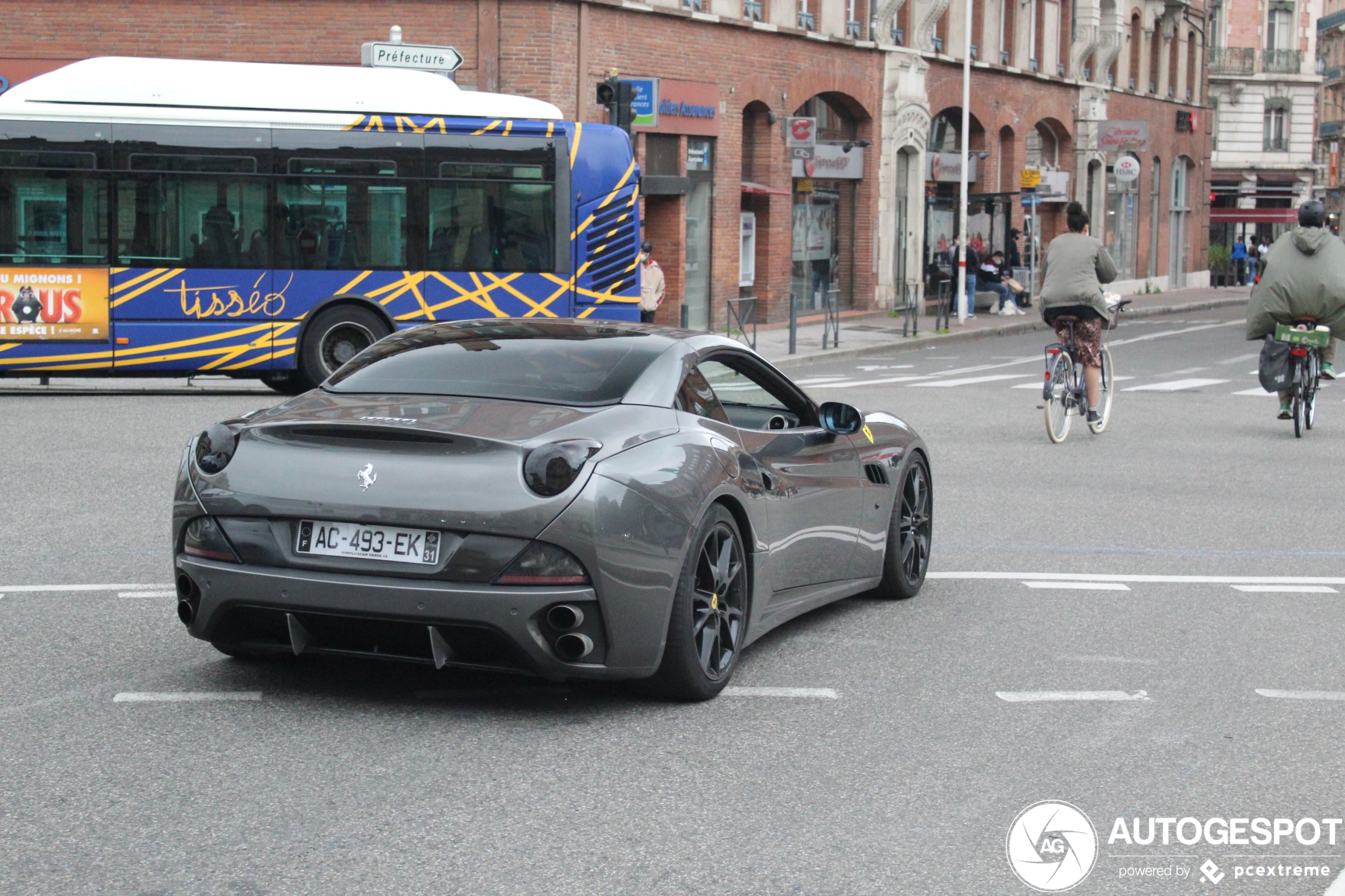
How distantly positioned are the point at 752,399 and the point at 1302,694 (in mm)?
2377

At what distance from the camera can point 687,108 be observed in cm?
3244

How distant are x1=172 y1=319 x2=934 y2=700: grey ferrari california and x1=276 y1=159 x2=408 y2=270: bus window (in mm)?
13093

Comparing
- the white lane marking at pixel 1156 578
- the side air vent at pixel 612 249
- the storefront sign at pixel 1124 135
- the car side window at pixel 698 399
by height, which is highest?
the storefront sign at pixel 1124 135

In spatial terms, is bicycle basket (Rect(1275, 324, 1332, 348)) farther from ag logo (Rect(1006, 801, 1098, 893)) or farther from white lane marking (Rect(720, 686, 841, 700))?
ag logo (Rect(1006, 801, 1098, 893))

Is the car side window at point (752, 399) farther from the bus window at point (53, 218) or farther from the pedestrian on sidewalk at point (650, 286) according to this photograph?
the pedestrian on sidewalk at point (650, 286)

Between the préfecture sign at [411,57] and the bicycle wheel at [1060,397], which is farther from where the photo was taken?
the préfecture sign at [411,57]

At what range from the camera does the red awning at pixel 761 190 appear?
1366 inches

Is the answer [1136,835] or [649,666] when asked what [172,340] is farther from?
[1136,835]

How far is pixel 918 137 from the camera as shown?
40438mm

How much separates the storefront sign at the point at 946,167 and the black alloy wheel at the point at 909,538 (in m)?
33.9

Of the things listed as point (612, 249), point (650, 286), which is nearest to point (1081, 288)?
point (612, 249)

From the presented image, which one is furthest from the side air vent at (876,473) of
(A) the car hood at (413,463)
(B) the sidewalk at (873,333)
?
(B) the sidewalk at (873,333)

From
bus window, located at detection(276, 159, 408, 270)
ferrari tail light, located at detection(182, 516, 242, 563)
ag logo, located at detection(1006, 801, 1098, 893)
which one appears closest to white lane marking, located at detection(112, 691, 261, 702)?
ferrari tail light, located at detection(182, 516, 242, 563)

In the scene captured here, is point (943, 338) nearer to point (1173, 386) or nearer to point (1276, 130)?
point (1173, 386)
